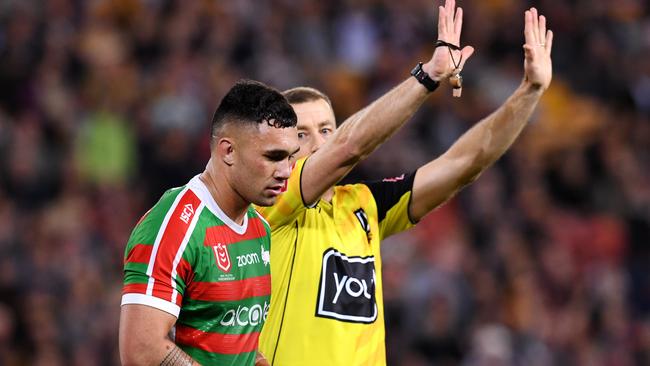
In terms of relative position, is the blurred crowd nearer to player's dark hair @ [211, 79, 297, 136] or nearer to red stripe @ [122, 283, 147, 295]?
player's dark hair @ [211, 79, 297, 136]

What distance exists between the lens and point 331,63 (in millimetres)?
13477

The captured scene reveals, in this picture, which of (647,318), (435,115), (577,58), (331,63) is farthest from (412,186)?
(577,58)

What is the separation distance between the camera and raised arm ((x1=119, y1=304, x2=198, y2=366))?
4.33 m

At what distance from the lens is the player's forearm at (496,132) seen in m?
5.23

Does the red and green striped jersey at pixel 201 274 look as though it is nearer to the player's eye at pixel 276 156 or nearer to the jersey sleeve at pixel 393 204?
the player's eye at pixel 276 156

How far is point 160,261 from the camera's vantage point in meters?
4.38

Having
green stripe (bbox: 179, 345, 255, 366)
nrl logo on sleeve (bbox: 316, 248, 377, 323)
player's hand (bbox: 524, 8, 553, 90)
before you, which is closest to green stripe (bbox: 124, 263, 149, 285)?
green stripe (bbox: 179, 345, 255, 366)

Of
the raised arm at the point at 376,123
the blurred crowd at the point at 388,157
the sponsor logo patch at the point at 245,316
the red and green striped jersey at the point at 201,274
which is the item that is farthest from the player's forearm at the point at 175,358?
the blurred crowd at the point at 388,157

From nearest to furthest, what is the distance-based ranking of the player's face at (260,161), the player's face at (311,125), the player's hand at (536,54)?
the player's face at (260,161) → the player's hand at (536,54) → the player's face at (311,125)

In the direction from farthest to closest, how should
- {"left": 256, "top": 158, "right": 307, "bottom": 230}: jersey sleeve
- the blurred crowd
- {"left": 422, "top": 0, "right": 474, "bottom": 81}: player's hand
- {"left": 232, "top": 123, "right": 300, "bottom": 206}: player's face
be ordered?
1. the blurred crowd
2. {"left": 256, "top": 158, "right": 307, "bottom": 230}: jersey sleeve
3. {"left": 422, "top": 0, "right": 474, "bottom": 81}: player's hand
4. {"left": 232, "top": 123, "right": 300, "bottom": 206}: player's face

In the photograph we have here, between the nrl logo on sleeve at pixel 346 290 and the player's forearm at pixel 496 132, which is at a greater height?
the player's forearm at pixel 496 132

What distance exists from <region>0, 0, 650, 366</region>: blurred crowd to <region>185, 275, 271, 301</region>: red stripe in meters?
5.38

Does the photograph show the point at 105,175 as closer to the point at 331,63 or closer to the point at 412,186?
the point at 331,63

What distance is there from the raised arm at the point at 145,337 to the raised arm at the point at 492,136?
156 centimetres
